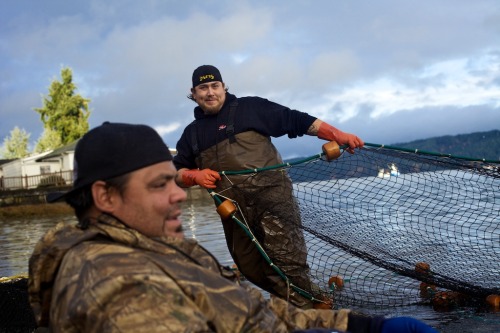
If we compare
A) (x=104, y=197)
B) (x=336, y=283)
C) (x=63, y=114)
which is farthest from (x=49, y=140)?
(x=104, y=197)

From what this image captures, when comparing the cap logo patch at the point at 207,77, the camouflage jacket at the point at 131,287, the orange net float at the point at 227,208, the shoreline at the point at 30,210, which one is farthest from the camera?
the shoreline at the point at 30,210

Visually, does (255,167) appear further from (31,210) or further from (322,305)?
(31,210)

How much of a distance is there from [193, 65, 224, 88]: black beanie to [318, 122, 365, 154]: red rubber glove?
3.65ft

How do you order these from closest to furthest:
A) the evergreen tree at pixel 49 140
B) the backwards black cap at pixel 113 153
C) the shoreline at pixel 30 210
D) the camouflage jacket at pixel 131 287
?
the camouflage jacket at pixel 131 287 → the backwards black cap at pixel 113 153 → the shoreline at pixel 30 210 → the evergreen tree at pixel 49 140

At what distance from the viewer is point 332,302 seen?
19.3 ft

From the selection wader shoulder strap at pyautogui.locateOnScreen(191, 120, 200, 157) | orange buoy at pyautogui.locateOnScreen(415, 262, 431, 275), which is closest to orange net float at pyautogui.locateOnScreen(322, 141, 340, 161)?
wader shoulder strap at pyautogui.locateOnScreen(191, 120, 200, 157)

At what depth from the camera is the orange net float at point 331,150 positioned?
526 centimetres

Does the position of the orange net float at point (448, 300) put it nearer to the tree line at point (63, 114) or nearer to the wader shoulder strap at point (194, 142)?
the wader shoulder strap at point (194, 142)

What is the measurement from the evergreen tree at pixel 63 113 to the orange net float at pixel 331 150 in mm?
63288

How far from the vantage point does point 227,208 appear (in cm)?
558

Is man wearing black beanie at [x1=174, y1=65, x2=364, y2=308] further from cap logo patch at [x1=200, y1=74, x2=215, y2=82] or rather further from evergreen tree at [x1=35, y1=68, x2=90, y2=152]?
evergreen tree at [x1=35, y1=68, x2=90, y2=152]

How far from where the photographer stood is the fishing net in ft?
18.2

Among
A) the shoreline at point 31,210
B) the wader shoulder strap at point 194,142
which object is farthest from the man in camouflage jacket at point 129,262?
the shoreline at point 31,210

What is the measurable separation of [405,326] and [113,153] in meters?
1.34
